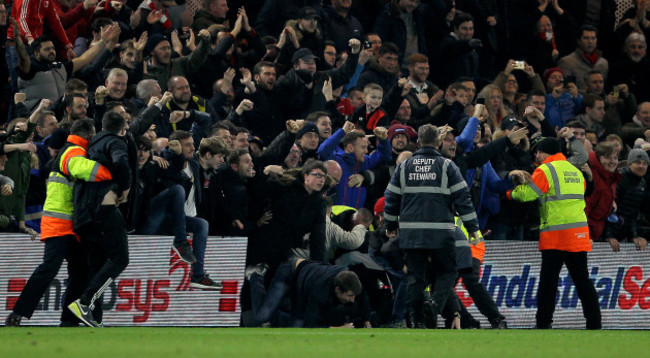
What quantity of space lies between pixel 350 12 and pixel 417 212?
827 cm

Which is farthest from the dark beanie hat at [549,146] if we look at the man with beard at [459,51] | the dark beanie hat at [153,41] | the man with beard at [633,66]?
the man with beard at [633,66]

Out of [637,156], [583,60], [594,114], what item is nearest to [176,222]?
[637,156]

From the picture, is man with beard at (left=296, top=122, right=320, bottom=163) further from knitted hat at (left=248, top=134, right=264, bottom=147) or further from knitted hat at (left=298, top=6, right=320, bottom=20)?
knitted hat at (left=298, top=6, right=320, bottom=20)

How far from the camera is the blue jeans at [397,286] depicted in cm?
1341

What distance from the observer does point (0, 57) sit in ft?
51.1

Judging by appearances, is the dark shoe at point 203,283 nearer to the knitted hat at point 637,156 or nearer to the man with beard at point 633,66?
the knitted hat at point 637,156

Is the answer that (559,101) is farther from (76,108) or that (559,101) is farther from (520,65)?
(76,108)

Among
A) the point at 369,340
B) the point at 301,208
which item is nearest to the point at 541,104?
the point at 301,208

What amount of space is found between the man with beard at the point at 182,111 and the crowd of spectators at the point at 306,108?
26mm

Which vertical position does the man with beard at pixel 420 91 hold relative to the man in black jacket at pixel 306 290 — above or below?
above

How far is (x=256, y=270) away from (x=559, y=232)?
3.41 metres

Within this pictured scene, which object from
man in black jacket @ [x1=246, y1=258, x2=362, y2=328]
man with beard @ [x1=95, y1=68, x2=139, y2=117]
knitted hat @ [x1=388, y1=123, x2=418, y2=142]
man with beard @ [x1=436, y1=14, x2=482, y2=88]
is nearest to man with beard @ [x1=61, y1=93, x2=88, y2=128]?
man with beard @ [x1=95, y1=68, x2=139, y2=117]

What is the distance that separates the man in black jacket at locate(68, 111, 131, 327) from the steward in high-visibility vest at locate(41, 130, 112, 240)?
0.10 meters

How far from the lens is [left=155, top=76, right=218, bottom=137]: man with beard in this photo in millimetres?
14203
